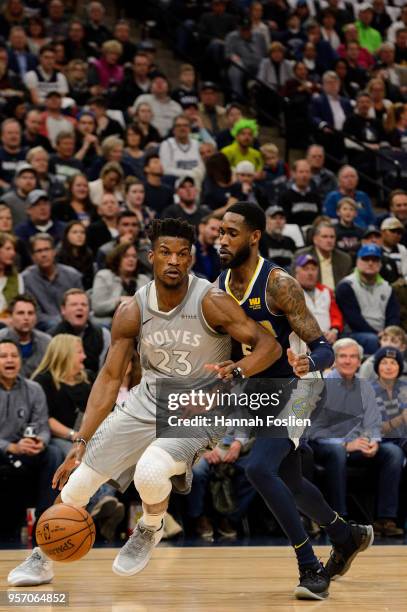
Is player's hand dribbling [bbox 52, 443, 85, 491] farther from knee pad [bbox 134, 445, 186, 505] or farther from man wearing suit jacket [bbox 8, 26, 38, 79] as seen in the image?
man wearing suit jacket [bbox 8, 26, 38, 79]

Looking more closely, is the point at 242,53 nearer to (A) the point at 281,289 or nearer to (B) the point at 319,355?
(A) the point at 281,289

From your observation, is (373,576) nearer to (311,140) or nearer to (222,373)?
(222,373)

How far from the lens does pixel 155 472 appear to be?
5539mm

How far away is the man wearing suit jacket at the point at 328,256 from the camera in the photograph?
11172 millimetres

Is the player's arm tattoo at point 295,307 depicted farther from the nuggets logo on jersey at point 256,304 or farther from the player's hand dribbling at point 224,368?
the player's hand dribbling at point 224,368

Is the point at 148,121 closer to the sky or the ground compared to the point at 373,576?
closer to the ground

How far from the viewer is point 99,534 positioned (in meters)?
8.70

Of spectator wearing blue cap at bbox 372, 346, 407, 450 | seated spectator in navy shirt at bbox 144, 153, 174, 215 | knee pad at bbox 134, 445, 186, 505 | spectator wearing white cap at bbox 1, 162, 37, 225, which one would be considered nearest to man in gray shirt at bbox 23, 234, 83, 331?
spectator wearing white cap at bbox 1, 162, 37, 225

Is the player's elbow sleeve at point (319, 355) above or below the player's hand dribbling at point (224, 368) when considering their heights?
below

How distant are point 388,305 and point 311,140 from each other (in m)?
5.37

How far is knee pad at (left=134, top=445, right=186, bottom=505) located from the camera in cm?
554

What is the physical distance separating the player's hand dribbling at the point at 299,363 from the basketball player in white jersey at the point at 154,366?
0.12 metres

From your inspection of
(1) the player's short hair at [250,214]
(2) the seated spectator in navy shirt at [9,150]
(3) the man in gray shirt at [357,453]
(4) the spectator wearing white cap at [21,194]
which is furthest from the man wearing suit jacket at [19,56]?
(1) the player's short hair at [250,214]

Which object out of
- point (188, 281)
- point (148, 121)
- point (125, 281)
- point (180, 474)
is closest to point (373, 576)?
point (180, 474)
